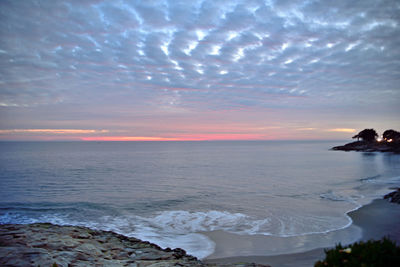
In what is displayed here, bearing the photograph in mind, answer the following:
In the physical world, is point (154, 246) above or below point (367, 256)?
below

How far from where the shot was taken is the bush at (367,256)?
4281mm

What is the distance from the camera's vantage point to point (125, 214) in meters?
19.4

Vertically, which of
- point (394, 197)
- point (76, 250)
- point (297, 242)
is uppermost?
point (76, 250)

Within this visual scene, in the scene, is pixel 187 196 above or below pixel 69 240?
below

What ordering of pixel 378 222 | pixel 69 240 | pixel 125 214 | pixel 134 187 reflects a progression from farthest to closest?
pixel 134 187 → pixel 125 214 → pixel 378 222 → pixel 69 240

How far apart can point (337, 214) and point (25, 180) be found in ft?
129

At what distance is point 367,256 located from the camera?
173 inches

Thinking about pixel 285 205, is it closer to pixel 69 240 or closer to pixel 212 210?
pixel 212 210

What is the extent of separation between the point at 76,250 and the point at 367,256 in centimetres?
935

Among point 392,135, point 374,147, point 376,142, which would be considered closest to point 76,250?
point 374,147

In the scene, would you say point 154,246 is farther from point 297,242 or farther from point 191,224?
point 297,242

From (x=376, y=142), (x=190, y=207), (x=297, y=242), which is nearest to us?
(x=297, y=242)

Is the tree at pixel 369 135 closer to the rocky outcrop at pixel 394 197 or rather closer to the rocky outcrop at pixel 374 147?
the rocky outcrop at pixel 374 147

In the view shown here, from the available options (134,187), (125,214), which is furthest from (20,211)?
(134,187)
